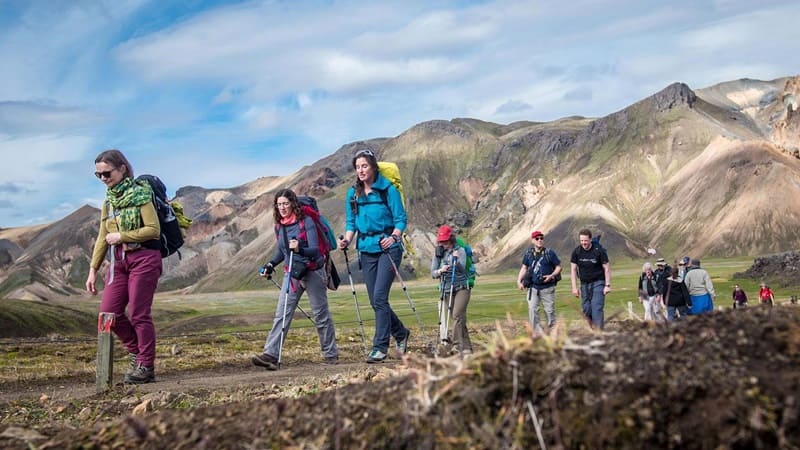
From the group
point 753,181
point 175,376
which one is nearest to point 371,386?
point 175,376

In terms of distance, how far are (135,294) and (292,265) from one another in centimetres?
255

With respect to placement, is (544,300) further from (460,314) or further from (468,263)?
A: (460,314)

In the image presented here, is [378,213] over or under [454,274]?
over

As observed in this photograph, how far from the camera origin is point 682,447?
3.08 m

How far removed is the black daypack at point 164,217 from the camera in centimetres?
1038

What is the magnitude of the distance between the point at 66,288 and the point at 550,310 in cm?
20566

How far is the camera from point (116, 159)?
9.91 meters

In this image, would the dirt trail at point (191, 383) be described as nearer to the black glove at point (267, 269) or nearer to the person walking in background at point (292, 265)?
the person walking in background at point (292, 265)

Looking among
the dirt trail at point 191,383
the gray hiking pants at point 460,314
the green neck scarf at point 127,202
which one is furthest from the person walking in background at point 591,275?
the green neck scarf at point 127,202

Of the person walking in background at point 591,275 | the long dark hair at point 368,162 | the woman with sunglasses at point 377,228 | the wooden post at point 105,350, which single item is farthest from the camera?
the person walking in background at point 591,275

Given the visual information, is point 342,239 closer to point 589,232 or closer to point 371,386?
point 589,232

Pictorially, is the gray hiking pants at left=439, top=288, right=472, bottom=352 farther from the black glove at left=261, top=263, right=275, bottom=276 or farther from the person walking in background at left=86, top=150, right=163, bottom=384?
the person walking in background at left=86, top=150, right=163, bottom=384

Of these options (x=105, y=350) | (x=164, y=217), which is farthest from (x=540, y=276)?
(x=105, y=350)

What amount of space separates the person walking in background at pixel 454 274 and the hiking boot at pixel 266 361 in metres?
3.63
